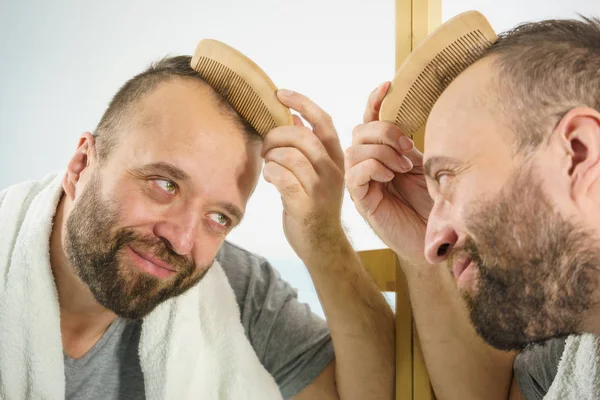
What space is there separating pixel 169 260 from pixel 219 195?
0.35ft

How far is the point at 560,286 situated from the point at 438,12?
1.22ft

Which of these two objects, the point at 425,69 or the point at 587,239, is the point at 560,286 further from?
the point at 425,69

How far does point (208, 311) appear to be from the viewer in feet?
2.87

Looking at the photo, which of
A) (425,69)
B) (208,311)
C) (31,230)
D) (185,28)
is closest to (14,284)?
(31,230)

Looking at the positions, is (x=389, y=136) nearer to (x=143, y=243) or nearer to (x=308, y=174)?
(x=308, y=174)

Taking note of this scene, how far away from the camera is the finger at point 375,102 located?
0.66 m

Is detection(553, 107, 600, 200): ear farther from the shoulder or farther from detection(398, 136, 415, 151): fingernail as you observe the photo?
the shoulder

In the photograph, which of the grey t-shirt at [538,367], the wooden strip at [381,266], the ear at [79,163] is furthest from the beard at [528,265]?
the ear at [79,163]

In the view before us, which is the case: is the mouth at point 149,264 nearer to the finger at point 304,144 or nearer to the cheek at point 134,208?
the cheek at point 134,208

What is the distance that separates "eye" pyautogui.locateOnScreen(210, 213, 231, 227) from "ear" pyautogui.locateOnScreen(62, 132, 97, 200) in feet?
0.62

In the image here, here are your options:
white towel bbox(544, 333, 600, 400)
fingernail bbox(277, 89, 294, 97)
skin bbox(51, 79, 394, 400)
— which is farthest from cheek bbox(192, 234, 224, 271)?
white towel bbox(544, 333, 600, 400)

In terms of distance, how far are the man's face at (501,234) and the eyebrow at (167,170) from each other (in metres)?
0.32

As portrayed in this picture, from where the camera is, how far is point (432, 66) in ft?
2.07

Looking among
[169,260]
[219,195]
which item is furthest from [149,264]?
[219,195]
